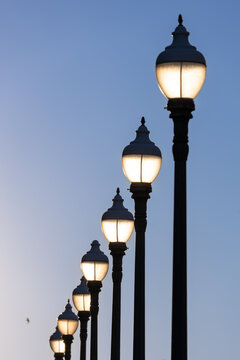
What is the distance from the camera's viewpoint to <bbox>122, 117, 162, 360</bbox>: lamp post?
27.5 m

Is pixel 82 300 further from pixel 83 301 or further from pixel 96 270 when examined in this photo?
pixel 96 270

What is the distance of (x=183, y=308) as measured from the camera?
22.1 meters

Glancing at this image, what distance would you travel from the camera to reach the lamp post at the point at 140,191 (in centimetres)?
2755

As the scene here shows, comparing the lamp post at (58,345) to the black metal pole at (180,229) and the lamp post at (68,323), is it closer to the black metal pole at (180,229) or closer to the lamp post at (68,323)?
the lamp post at (68,323)

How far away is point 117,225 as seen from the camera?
31.8 metres

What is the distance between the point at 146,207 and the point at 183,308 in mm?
6274

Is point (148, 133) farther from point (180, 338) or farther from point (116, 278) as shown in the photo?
point (180, 338)

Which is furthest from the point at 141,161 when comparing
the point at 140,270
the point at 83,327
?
the point at 83,327

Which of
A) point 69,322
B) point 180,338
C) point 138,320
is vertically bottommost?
point 180,338

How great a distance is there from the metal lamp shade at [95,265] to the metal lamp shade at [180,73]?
1462cm

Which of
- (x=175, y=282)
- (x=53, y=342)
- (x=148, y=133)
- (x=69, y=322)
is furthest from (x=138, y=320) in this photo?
(x=53, y=342)

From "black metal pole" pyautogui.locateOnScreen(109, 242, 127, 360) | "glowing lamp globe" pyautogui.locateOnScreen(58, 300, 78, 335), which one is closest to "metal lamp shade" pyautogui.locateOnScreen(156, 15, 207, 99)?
"black metal pole" pyautogui.locateOnScreen(109, 242, 127, 360)

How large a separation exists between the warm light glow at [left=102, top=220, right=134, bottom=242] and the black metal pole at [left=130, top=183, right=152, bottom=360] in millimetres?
3535

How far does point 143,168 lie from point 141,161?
0.49 ft
